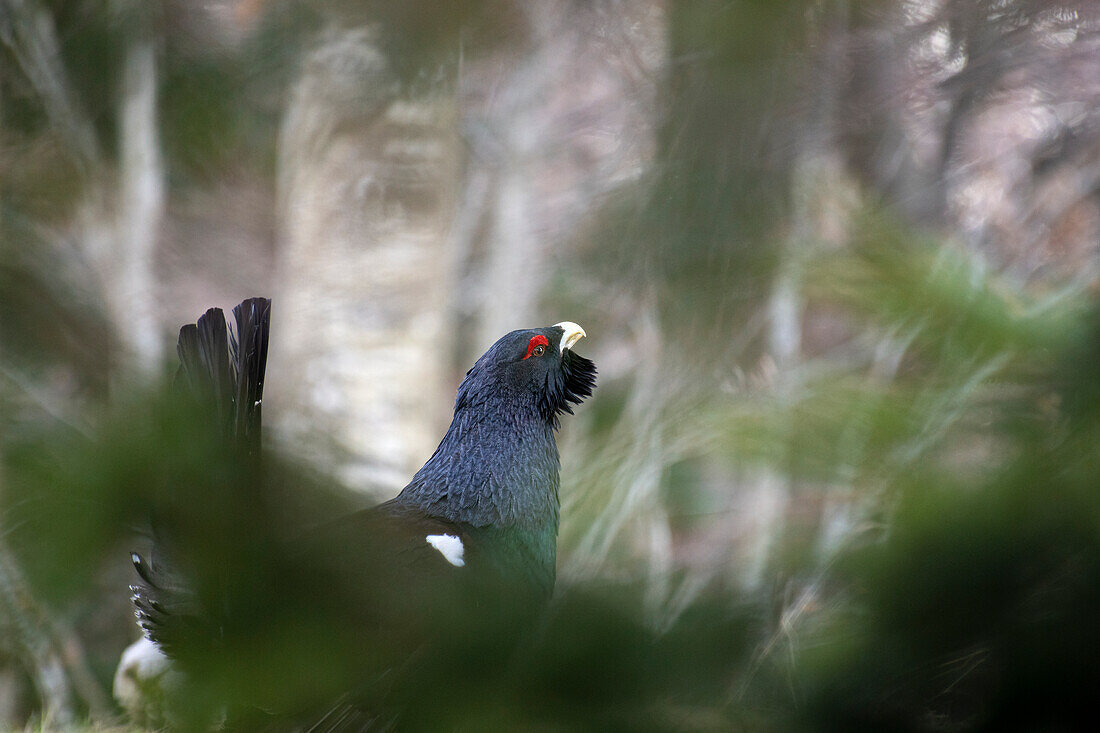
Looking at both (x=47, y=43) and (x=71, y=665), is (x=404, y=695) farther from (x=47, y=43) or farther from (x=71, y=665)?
(x=71, y=665)

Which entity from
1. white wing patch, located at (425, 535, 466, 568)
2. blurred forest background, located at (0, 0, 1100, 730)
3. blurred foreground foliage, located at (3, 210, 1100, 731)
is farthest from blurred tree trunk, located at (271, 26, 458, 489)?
blurred foreground foliage, located at (3, 210, 1100, 731)

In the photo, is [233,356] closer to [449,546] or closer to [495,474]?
[449,546]

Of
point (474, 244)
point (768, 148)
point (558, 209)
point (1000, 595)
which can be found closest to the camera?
point (1000, 595)

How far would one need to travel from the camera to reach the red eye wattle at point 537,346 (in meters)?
1.94

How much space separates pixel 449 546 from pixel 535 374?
0.71 meters

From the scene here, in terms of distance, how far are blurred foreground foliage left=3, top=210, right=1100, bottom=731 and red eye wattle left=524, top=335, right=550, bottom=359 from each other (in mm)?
1560

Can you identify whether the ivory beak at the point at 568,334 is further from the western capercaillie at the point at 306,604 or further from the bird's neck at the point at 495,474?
the western capercaillie at the point at 306,604

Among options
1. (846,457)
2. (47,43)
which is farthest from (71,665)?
(846,457)

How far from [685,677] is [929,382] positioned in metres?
0.16

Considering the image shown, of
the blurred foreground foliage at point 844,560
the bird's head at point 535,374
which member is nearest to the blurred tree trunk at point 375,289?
the bird's head at point 535,374

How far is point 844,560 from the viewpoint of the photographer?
1.08ft

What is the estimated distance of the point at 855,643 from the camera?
0.31 metres

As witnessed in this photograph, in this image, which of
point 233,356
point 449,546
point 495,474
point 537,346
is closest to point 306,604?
point 233,356

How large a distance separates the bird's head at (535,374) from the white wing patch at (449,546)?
515 millimetres
